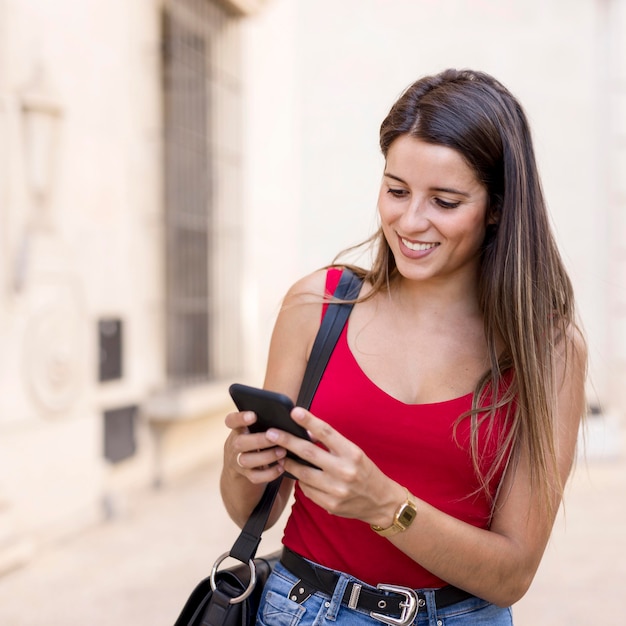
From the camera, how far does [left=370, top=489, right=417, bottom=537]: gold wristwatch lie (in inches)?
56.3

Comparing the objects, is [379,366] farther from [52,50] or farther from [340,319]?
[52,50]

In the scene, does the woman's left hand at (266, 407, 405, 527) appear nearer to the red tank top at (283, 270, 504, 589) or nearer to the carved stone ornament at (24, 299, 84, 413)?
the red tank top at (283, 270, 504, 589)

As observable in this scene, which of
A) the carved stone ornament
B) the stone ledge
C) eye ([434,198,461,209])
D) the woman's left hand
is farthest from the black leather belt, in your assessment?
the stone ledge

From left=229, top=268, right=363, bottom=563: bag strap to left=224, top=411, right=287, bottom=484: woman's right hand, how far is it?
14 centimetres

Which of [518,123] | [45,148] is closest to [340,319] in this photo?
[518,123]

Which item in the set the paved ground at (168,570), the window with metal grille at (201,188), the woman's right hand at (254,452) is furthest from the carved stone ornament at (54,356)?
the woman's right hand at (254,452)

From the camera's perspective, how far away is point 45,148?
16.0ft

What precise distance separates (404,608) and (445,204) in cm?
72

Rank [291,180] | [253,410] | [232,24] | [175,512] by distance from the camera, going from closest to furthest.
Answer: [253,410] → [175,512] → [232,24] → [291,180]

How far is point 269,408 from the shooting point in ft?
4.54

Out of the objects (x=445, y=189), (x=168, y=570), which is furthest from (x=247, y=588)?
(x=168, y=570)

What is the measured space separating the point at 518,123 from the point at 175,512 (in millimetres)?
4779

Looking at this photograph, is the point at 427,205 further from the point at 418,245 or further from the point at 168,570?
the point at 168,570

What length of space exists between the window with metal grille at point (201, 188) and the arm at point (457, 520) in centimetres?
556
